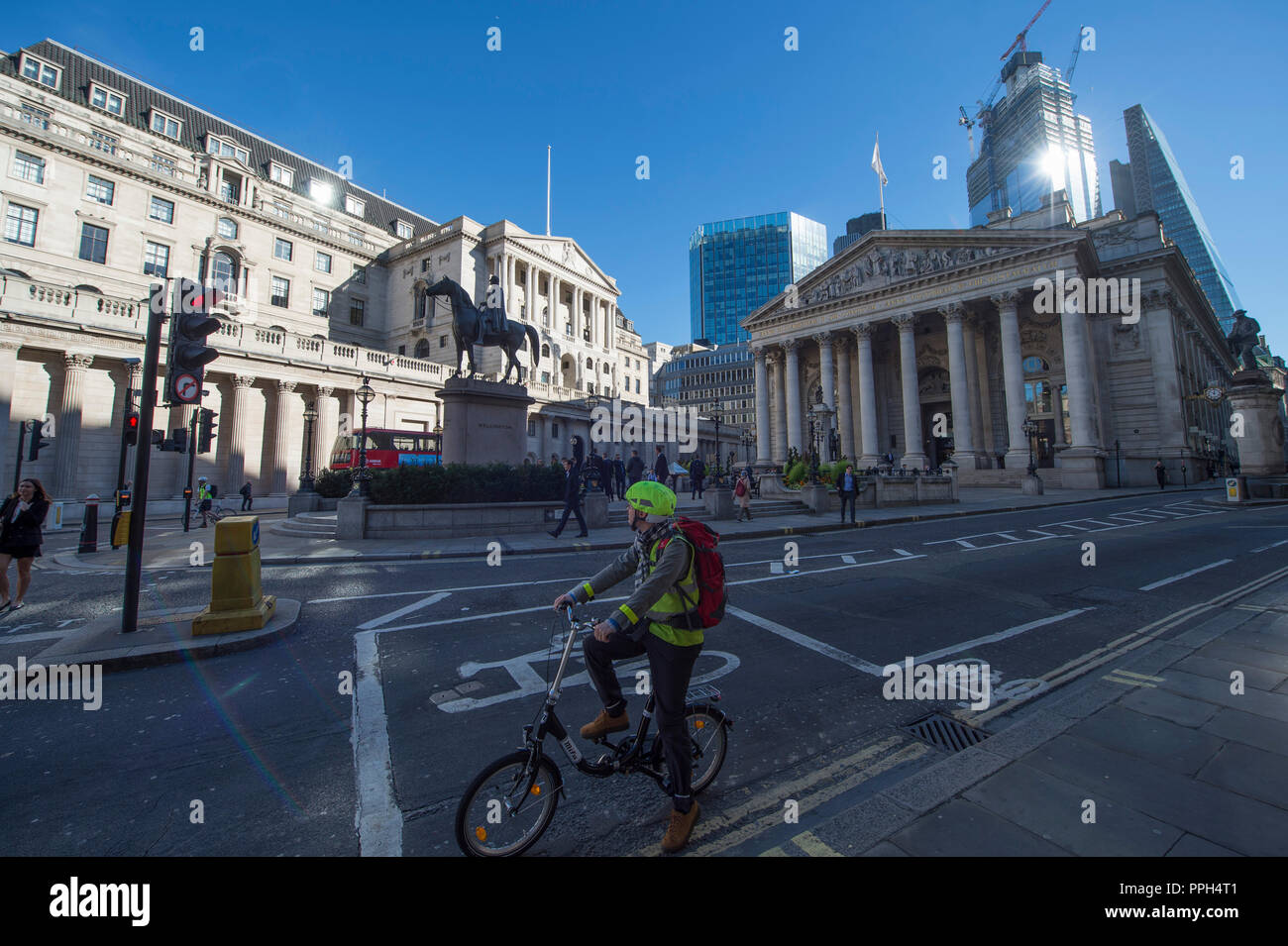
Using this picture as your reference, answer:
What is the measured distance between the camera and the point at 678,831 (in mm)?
2545

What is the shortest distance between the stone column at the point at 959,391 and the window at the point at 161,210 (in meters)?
54.3

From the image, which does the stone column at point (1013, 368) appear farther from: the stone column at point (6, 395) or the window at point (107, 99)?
the window at point (107, 99)

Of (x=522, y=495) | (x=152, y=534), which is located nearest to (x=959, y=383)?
(x=522, y=495)

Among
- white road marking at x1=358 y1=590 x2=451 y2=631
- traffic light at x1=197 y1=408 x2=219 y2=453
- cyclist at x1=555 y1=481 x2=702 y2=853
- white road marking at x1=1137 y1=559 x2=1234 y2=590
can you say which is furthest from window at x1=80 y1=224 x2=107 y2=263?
white road marking at x1=1137 y1=559 x2=1234 y2=590

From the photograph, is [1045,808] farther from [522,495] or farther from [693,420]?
[693,420]

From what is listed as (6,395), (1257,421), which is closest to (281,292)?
(6,395)

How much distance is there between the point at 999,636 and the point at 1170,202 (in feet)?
488

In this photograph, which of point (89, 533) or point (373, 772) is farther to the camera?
point (89, 533)

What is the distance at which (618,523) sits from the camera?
1773cm

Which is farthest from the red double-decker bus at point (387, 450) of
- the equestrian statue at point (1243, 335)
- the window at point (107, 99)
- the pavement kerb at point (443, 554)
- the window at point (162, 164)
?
the equestrian statue at point (1243, 335)

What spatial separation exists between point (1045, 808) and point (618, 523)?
1545cm

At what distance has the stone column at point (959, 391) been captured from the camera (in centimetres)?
3475

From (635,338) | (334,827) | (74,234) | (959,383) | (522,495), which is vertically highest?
(635,338)

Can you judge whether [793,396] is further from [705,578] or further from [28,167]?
[28,167]
